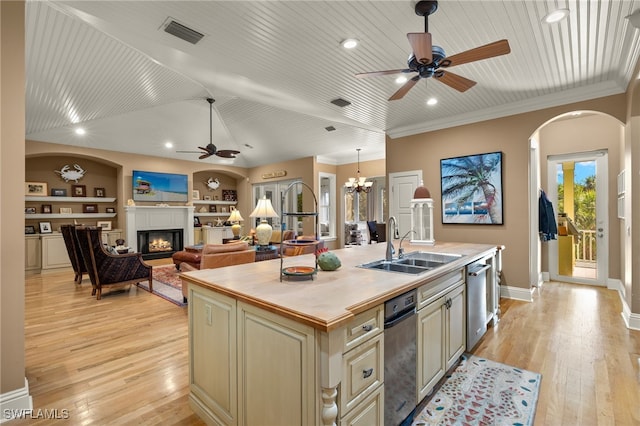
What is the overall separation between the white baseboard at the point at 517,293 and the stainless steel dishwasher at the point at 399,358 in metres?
3.49

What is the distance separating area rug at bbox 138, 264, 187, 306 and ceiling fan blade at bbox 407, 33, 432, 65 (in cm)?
432

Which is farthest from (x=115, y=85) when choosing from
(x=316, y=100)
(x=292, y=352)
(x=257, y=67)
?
(x=292, y=352)

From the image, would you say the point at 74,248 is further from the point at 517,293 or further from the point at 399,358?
the point at 517,293

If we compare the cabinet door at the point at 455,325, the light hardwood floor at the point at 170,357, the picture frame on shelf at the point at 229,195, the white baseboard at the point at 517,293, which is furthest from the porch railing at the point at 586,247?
the picture frame on shelf at the point at 229,195

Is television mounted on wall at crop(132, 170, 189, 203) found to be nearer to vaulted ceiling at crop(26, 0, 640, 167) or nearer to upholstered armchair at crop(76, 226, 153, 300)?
vaulted ceiling at crop(26, 0, 640, 167)

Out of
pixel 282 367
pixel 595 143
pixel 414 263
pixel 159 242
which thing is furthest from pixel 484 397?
pixel 159 242

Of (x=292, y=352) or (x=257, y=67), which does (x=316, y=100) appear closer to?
(x=257, y=67)

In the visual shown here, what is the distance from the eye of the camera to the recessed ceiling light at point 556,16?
7.82 feet

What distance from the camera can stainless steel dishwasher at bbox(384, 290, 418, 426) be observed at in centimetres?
165

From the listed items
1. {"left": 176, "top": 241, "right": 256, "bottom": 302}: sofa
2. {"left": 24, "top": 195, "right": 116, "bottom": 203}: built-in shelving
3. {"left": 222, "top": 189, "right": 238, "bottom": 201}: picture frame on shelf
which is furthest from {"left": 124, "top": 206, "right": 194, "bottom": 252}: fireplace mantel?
{"left": 176, "top": 241, "right": 256, "bottom": 302}: sofa

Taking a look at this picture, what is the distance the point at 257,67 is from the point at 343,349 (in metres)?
3.23

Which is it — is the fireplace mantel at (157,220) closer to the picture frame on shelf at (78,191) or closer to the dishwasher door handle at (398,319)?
the picture frame on shelf at (78,191)

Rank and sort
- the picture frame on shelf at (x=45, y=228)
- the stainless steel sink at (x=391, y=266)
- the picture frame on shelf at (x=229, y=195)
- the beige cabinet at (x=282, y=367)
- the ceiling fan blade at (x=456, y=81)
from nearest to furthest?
the beige cabinet at (x=282, y=367) → the stainless steel sink at (x=391, y=266) → the ceiling fan blade at (x=456, y=81) → the picture frame on shelf at (x=45, y=228) → the picture frame on shelf at (x=229, y=195)

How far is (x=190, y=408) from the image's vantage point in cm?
209
